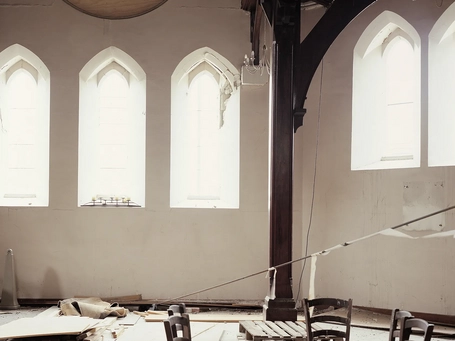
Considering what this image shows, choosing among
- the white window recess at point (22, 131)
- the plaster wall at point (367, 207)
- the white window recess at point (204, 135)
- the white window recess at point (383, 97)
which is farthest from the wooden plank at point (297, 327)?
the white window recess at point (22, 131)

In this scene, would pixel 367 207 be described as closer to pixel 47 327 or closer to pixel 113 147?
pixel 113 147

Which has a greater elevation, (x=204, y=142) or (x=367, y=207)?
(x=204, y=142)

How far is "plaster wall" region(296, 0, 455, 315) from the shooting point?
8.46m

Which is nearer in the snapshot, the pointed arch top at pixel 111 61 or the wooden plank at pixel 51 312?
the wooden plank at pixel 51 312

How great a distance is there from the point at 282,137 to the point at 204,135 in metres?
3.08

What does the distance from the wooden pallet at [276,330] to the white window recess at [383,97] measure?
3408 mm

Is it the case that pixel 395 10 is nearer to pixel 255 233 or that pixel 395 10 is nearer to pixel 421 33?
pixel 421 33

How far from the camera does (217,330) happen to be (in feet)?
25.2

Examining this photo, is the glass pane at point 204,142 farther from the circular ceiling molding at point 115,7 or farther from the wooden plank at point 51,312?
the wooden plank at point 51,312

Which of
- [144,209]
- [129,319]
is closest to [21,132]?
[144,209]

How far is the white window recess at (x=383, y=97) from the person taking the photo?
9.07m

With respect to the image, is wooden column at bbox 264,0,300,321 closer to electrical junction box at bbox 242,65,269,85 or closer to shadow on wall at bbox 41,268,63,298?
electrical junction box at bbox 242,65,269,85

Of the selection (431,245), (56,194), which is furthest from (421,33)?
(56,194)

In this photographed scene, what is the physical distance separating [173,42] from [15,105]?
2.70m
